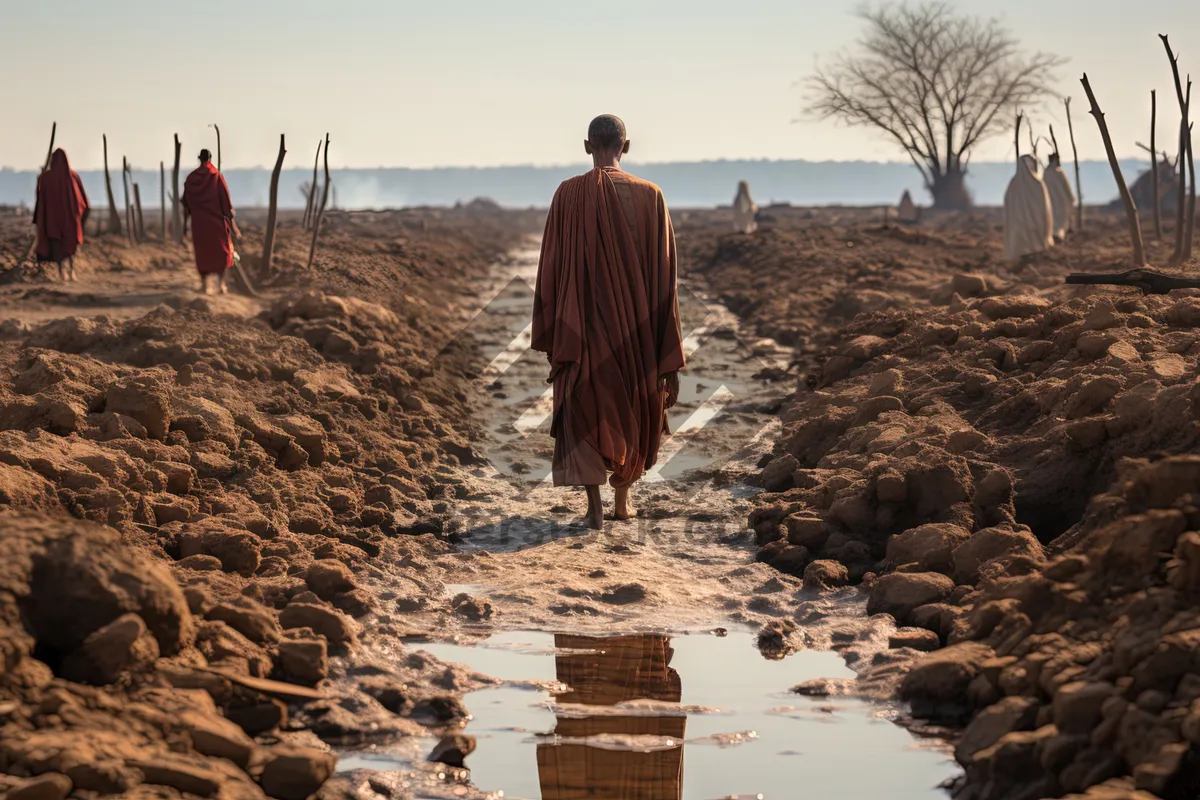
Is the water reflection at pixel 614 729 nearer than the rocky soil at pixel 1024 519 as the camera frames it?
No

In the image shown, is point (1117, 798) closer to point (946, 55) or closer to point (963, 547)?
point (963, 547)

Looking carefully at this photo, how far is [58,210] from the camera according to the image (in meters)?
13.8

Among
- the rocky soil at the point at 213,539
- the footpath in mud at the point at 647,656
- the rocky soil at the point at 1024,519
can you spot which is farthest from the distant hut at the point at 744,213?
the footpath in mud at the point at 647,656

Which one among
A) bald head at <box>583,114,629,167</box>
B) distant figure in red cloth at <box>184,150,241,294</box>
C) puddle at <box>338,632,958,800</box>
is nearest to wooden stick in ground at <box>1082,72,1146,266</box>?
bald head at <box>583,114,629,167</box>

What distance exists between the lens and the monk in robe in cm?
561

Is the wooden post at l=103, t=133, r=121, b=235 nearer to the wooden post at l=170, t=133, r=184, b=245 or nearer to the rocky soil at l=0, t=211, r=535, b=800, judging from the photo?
the wooden post at l=170, t=133, r=184, b=245

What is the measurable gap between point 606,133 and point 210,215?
7975 mm

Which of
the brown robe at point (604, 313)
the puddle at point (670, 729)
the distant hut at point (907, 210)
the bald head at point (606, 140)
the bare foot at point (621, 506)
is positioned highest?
the distant hut at point (907, 210)

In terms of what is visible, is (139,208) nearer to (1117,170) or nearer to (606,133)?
(1117,170)

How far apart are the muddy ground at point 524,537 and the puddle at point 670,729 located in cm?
14

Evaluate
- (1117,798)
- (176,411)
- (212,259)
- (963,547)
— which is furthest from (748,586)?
(212,259)

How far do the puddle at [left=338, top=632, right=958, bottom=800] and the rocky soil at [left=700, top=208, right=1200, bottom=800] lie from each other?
22cm

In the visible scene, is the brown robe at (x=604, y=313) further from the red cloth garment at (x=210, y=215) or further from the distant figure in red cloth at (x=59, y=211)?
the distant figure in red cloth at (x=59, y=211)

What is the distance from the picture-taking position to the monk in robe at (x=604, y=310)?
5.61 meters
